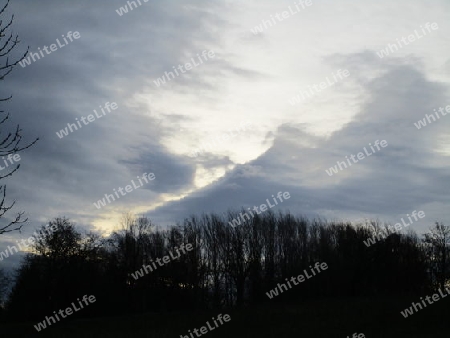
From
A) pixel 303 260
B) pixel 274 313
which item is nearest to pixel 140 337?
pixel 274 313

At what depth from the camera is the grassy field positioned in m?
30.1

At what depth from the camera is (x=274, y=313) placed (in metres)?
36.9

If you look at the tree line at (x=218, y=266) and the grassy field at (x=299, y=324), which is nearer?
the grassy field at (x=299, y=324)

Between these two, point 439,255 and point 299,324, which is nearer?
point 299,324

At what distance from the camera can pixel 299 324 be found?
33094mm

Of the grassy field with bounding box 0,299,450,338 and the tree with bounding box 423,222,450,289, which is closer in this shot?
the grassy field with bounding box 0,299,450,338

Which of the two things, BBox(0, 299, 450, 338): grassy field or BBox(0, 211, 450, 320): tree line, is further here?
BBox(0, 211, 450, 320): tree line

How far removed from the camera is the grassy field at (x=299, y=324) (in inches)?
1186

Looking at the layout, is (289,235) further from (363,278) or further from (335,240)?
(363,278)

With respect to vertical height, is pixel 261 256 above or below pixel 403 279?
above

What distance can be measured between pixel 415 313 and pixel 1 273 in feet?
276

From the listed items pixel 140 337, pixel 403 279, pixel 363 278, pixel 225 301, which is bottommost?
pixel 403 279

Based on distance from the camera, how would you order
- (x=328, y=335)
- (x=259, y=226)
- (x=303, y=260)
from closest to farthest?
(x=328, y=335) → (x=303, y=260) → (x=259, y=226)

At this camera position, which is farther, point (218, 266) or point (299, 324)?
point (218, 266)
